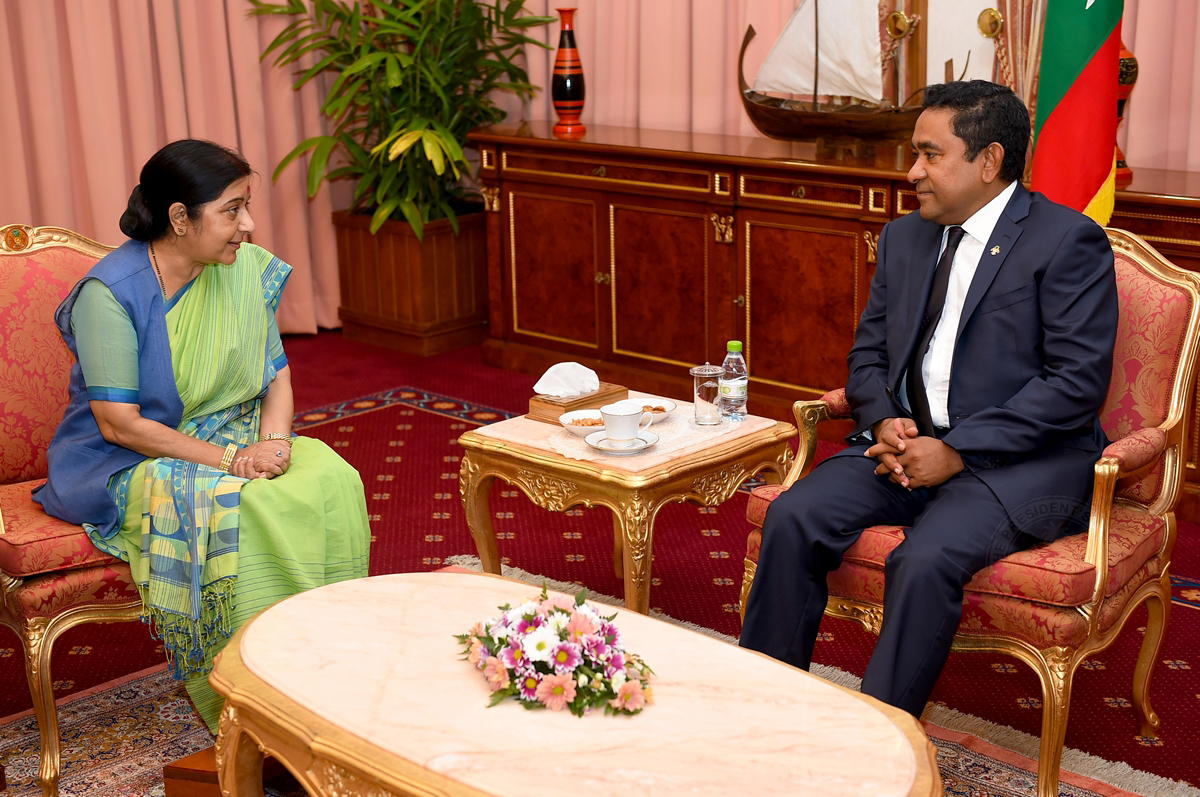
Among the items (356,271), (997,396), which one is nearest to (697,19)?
(356,271)

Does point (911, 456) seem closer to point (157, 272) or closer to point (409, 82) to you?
point (157, 272)

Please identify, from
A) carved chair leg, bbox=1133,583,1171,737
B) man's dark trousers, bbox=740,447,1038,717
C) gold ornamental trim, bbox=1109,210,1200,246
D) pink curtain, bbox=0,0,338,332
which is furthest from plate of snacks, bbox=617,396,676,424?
pink curtain, bbox=0,0,338,332

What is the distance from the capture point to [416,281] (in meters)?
6.12

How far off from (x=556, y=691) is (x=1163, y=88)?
3494 mm

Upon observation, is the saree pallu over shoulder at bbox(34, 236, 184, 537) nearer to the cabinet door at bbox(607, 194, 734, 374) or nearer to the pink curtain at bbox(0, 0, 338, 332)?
the cabinet door at bbox(607, 194, 734, 374)

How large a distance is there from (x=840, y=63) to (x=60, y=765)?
11.6ft

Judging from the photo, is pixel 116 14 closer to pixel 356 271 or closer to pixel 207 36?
pixel 207 36

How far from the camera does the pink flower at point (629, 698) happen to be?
1862 mm

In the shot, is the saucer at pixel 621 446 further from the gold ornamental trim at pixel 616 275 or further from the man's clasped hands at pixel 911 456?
the gold ornamental trim at pixel 616 275

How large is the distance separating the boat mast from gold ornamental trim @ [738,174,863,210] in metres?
0.39

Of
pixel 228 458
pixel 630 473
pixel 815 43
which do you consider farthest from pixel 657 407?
pixel 815 43

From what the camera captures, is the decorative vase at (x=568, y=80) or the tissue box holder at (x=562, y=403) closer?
the tissue box holder at (x=562, y=403)

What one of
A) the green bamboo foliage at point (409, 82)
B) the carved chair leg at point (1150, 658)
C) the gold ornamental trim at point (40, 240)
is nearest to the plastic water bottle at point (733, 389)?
the carved chair leg at point (1150, 658)

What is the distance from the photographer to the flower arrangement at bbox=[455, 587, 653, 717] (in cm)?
188
